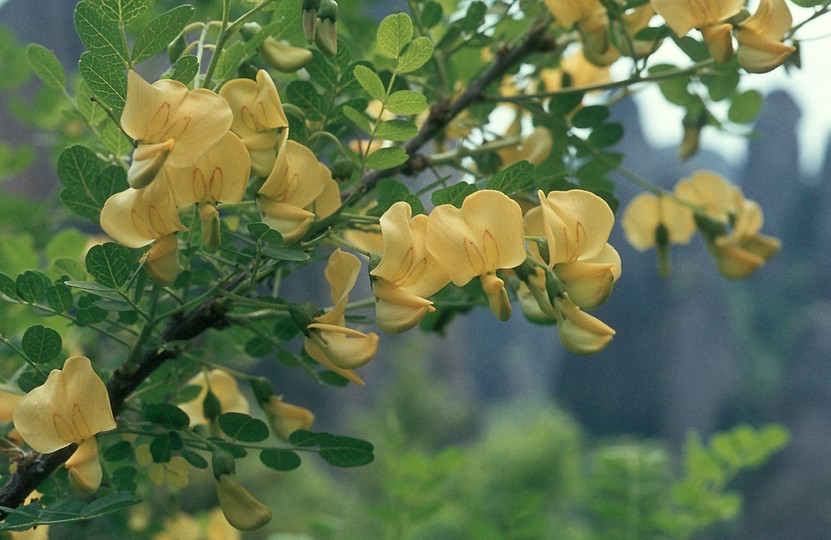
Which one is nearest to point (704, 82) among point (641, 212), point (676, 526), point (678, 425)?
point (641, 212)

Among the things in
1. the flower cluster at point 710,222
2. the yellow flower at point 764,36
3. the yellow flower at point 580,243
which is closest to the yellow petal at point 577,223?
the yellow flower at point 580,243

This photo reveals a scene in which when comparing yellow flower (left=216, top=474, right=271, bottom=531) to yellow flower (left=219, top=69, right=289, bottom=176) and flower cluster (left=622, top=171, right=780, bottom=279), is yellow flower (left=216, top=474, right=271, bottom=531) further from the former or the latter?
flower cluster (left=622, top=171, right=780, bottom=279)

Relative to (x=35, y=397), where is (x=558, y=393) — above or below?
below

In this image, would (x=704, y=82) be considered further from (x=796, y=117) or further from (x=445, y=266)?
(x=796, y=117)

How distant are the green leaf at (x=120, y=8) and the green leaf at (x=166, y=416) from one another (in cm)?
14

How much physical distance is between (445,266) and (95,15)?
137 millimetres

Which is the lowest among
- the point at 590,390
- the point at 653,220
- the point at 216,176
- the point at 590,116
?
the point at 590,390

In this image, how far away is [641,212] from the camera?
0.54 meters

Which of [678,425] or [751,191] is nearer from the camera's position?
[678,425]

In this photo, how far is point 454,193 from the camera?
0.31 meters

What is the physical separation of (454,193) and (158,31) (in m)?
0.11

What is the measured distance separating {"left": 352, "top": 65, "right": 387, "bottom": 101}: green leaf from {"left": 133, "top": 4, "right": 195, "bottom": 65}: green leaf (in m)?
0.06

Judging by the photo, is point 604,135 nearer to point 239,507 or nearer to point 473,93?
point 473,93

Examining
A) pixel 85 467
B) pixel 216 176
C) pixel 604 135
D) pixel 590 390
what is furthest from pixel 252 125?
pixel 590 390
